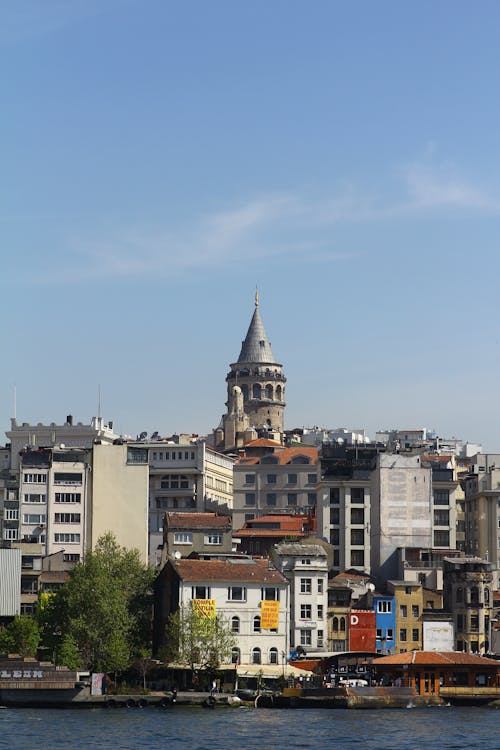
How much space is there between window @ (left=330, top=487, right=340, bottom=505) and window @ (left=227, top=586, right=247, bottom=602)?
1574 inches

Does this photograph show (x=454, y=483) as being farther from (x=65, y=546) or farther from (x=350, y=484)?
(x=65, y=546)

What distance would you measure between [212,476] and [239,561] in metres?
77.0

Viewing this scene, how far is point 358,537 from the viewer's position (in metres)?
152

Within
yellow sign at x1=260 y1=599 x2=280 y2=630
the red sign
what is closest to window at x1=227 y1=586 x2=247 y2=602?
yellow sign at x1=260 y1=599 x2=280 y2=630

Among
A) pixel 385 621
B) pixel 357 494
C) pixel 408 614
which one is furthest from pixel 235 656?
pixel 357 494

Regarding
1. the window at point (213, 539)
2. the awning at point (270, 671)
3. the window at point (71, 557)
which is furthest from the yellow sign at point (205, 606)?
the window at point (71, 557)

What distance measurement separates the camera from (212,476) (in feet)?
652

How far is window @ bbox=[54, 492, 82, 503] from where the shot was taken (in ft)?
484

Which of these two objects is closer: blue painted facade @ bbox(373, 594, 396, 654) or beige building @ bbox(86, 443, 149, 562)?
blue painted facade @ bbox(373, 594, 396, 654)

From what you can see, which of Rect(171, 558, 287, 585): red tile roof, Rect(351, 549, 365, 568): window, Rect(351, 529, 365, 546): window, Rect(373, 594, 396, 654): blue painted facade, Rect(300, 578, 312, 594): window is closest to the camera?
Rect(171, 558, 287, 585): red tile roof

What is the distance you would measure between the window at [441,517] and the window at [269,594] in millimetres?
47880

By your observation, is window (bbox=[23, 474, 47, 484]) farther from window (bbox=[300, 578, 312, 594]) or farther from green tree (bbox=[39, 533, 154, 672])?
window (bbox=[300, 578, 312, 594])

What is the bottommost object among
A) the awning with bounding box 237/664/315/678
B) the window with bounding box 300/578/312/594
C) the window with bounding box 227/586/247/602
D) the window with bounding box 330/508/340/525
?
the awning with bounding box 237/664/315/678

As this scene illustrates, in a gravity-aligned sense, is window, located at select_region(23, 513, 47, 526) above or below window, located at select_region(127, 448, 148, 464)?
below
